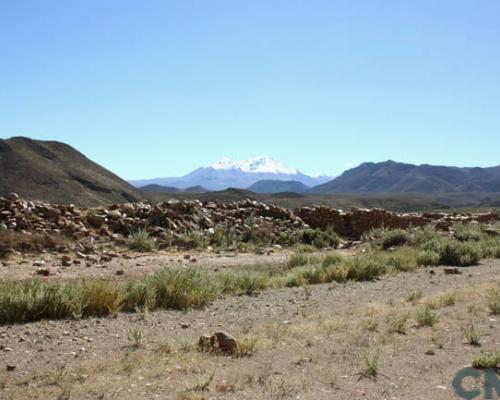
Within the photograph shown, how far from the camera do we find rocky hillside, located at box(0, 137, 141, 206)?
4456cm

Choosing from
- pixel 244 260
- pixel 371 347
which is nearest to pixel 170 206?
pixel 244 260

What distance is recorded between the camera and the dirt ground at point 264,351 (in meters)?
5.26

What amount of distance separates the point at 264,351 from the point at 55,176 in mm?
45727

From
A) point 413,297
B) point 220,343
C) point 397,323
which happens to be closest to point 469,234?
point 413,297

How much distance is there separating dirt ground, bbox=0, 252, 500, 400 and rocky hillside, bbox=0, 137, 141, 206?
1423 inches

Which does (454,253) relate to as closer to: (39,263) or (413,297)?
(413,297)

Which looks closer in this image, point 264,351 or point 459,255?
point 264,351

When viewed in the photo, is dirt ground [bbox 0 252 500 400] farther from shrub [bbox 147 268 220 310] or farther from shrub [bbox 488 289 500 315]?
shrub [bbox 147 268 220 310]

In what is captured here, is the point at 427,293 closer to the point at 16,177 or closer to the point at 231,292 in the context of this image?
the point at 231,292

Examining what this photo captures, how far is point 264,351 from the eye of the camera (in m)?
6.61

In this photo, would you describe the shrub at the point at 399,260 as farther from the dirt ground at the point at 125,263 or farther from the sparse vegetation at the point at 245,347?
the sparse vegetation at the point at 245,347

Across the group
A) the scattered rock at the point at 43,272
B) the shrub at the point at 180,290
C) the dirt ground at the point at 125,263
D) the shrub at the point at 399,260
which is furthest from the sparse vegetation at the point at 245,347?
the shrub at the point at 399,260

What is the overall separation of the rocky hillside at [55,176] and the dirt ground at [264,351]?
119 ft

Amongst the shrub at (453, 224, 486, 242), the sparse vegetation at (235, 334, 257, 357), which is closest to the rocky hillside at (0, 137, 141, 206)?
the shrub at (453, 224, 486, 242)
